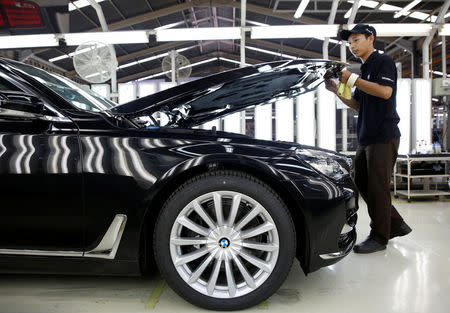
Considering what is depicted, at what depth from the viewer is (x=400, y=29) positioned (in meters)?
4.73

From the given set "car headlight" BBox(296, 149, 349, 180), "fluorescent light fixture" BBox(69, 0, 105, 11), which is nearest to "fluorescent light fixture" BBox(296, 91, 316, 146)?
"car headlight" BBox(296, 149, 349, 180)

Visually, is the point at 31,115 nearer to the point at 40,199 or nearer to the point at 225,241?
the point at 40,199

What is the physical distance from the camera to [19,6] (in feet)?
15.8

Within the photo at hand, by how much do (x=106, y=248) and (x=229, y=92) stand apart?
1.23m

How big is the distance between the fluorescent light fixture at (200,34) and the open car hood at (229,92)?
2.53 meters

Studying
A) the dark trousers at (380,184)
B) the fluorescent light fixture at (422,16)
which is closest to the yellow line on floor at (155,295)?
the dark trousers at (380,184)

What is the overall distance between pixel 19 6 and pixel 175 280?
516cm

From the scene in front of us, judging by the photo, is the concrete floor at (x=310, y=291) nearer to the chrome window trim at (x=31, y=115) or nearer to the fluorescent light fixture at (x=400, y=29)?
the chrome window trim at (x=31, y=115)

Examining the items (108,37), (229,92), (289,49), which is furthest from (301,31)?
(289,49)

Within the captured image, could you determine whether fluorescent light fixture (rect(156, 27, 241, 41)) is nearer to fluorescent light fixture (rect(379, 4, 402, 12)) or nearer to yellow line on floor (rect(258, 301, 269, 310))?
yellow line on floor (rect(258, 301, 269, 310))

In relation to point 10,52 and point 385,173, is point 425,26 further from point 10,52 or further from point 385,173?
point 10,52

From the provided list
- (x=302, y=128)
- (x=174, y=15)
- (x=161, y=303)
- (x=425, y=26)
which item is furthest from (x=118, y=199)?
(x=174, y=15)

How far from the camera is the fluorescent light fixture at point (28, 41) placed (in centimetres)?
472

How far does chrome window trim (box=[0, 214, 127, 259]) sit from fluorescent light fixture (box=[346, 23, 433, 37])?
14.6 feet
